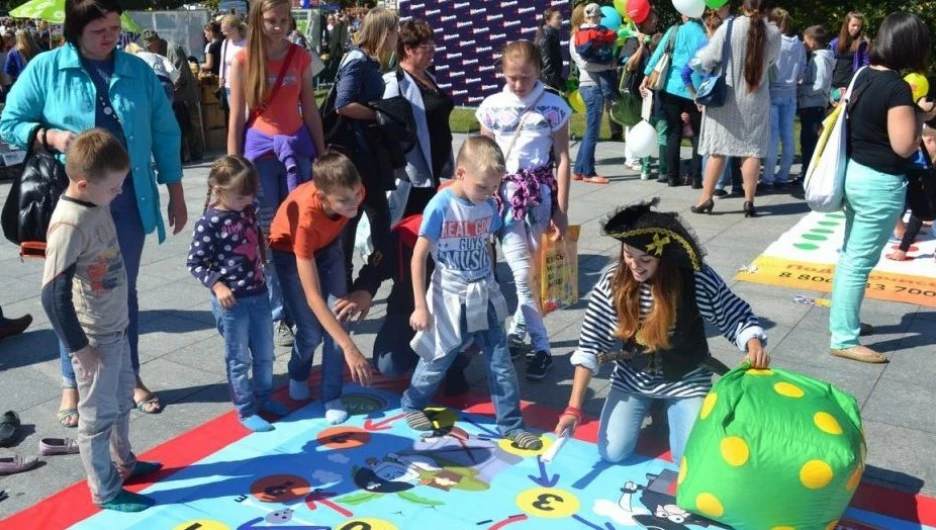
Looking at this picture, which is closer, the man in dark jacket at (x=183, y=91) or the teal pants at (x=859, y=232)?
the teal pants at (x=859, y=232)

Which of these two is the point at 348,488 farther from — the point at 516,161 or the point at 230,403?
the point at 516,161

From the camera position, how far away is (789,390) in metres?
3.25

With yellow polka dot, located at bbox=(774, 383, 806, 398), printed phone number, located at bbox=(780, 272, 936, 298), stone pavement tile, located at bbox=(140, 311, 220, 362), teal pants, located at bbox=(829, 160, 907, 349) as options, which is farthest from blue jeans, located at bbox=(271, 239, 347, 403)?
printed phone number, located at bbox=(780, 272, 936, 298)

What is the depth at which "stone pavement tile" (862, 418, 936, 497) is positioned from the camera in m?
3.61

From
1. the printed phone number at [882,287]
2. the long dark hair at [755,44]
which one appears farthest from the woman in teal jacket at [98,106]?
the long dark hair at [755,44]

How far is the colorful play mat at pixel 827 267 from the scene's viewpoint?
20.1 ft

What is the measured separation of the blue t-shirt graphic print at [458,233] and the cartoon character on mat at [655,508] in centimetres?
109

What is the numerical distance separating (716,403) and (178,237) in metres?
5.68

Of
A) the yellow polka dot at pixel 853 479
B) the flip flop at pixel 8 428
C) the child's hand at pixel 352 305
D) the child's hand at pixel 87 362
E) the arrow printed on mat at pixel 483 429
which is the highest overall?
the child's hand at pixel 87 362

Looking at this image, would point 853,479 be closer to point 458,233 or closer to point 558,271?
point 458,233

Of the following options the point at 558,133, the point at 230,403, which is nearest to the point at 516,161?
the point at 558,133

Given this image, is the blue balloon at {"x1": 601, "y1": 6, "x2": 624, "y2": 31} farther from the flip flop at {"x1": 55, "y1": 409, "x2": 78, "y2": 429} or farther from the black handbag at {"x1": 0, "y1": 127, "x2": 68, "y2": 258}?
the flip flop at {"x1": 55, "y1": 409, "x2": 78, "y2": 429}

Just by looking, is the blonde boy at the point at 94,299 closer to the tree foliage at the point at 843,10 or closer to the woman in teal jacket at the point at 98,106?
the woman in teal jacket at the point at 98,106

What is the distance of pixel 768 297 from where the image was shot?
604 cm
